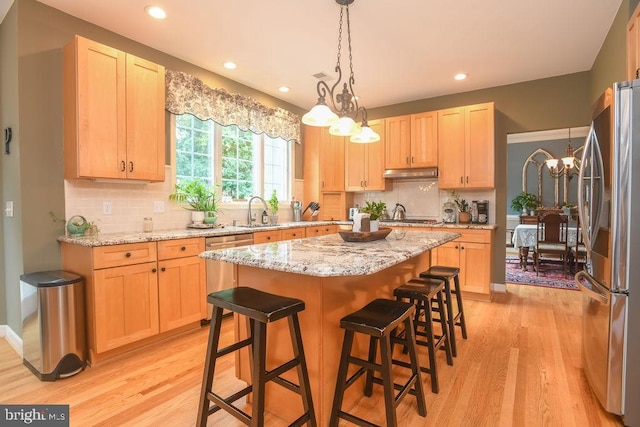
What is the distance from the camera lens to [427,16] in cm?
278

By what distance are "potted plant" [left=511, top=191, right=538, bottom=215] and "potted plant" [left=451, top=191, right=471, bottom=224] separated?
14.2 ft

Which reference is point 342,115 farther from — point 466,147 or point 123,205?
point 466,147

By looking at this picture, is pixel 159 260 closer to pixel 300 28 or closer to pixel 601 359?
pixel 300 28

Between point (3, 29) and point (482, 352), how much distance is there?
4729 millimetres

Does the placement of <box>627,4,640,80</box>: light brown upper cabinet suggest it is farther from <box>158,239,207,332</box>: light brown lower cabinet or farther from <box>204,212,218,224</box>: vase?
<box>204,212,218,224</box>: vase

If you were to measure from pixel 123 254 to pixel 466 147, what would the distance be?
4.06m

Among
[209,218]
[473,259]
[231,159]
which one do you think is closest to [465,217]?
[473,259]

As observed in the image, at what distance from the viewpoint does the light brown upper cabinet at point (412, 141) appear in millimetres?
4629

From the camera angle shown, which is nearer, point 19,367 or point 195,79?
point 19,367

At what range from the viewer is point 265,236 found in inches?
152

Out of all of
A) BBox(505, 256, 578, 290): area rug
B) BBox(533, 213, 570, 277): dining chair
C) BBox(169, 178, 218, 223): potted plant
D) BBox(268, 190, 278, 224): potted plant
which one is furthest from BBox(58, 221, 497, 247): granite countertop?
BBox(533, 213, 570, 277): dining chair

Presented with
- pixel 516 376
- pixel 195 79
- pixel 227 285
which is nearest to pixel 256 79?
pixel 195 79

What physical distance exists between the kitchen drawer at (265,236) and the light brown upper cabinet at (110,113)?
1.19m

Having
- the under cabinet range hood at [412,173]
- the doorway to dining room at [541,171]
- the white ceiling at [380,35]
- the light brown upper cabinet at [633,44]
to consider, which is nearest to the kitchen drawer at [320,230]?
the under cabinet range hood at [412,173]
